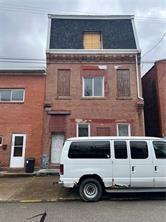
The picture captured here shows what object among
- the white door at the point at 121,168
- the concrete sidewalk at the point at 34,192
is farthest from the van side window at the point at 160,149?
the concrete sidewalk at the point at 34,192

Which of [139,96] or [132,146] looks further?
[139,96]

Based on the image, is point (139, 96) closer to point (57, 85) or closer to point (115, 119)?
point (115, 119)

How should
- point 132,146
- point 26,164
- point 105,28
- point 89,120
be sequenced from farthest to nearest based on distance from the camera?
point 105,28, point 89,120, point 26,164, point 132,146

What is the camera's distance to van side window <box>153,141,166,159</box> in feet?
28.9

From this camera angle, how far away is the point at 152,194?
30.6 ft

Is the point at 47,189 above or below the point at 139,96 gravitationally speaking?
below

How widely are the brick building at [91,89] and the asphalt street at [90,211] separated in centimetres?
795

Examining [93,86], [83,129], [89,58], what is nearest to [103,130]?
[83,129]

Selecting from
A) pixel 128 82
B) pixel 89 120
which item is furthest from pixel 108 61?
pixel 89 120

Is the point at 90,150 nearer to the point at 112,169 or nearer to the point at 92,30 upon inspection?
the point at 112,169

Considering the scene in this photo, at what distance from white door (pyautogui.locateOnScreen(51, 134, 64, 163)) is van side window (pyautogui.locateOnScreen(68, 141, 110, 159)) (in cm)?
745

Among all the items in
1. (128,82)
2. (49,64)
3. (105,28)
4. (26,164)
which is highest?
(105,28)

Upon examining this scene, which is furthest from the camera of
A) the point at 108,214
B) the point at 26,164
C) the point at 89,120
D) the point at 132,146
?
the point at 89,120

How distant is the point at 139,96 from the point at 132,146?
833 centimetres
